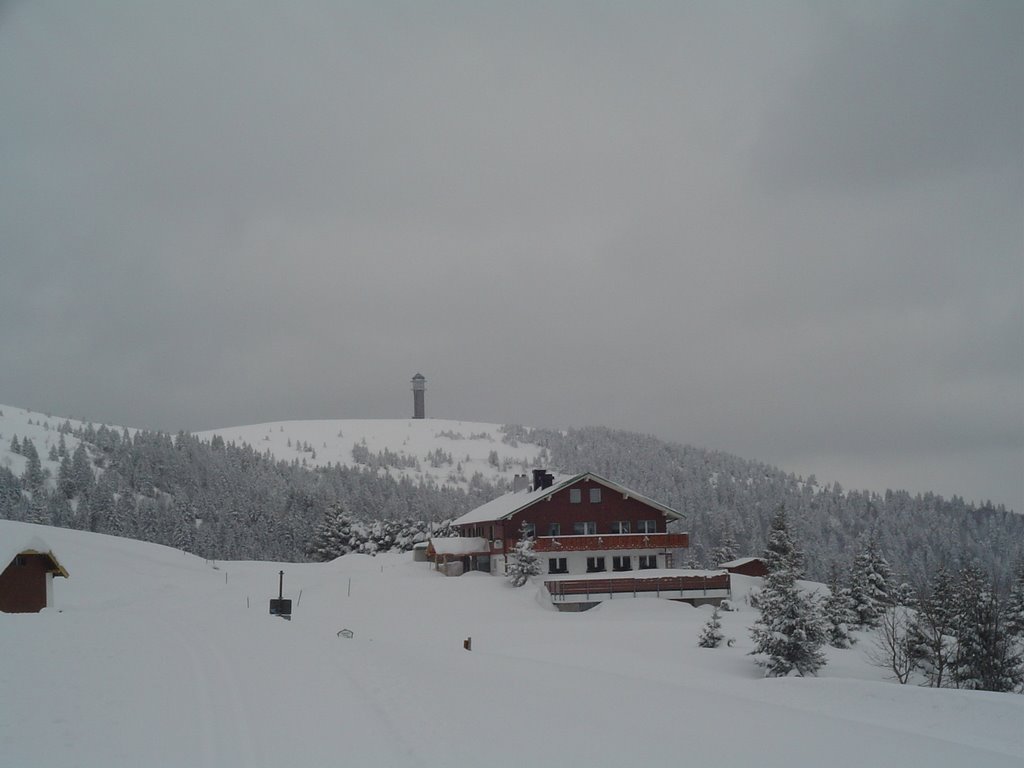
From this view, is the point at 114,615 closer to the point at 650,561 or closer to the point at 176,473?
the point at 650,561

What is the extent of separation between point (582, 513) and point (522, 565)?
378 inches

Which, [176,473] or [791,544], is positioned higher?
[176,473]

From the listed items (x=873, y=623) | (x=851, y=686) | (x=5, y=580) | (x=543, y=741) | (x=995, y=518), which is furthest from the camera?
(x=995, y=518)

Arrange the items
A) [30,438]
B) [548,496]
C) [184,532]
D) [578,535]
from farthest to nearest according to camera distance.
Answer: [30,438]
[184,532]
[548,496]
[578,535]

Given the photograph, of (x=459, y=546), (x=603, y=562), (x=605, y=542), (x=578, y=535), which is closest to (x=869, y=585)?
(x=605, y=542)

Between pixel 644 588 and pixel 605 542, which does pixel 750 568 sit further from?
pixel 644 588

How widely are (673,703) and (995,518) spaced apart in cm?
20520

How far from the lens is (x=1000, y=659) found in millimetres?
27078

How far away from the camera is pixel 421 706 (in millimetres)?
15555

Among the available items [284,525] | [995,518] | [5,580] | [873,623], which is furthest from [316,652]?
[995,518]

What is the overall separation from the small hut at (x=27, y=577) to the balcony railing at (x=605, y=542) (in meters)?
31.1

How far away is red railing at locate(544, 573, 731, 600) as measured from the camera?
51.2m

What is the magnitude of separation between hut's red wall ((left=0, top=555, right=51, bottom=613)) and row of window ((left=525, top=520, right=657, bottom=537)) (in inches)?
1308

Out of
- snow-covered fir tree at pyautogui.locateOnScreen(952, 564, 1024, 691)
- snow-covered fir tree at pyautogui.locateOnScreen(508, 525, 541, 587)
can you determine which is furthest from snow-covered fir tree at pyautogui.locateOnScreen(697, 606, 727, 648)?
snow-covered fir tree at pyautogui.locateOnScreen(508, 525, 541, 587)
